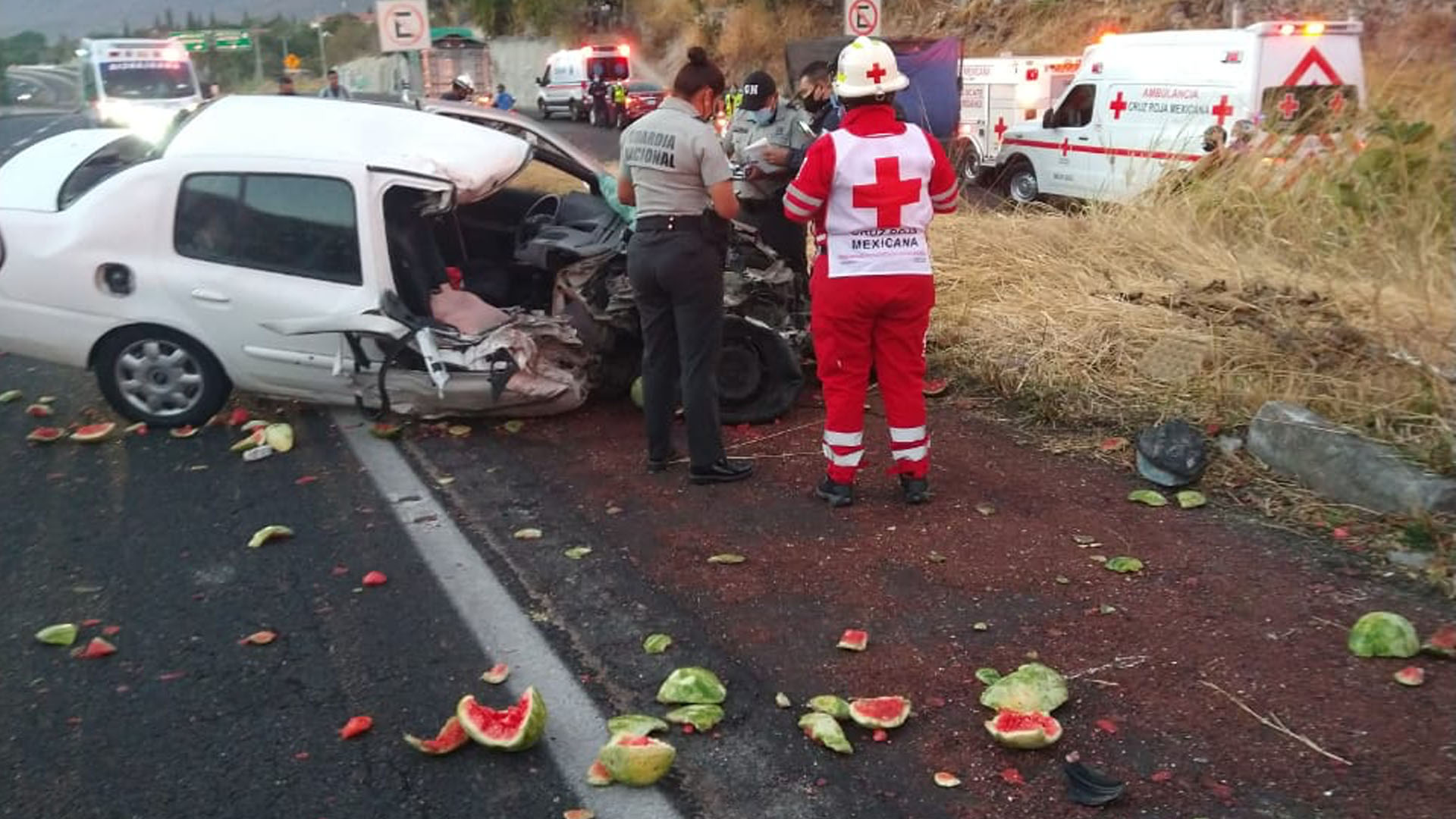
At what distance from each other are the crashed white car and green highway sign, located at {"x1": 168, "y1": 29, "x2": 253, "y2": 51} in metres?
53.5

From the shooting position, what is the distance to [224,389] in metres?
6.73

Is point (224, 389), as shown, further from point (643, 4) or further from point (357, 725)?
point (643, 4)

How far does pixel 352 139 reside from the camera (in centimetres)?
670

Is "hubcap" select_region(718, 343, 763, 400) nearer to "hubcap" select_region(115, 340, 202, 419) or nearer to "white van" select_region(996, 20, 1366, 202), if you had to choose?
"hubcap" select_region(115, 340, 202, 419)

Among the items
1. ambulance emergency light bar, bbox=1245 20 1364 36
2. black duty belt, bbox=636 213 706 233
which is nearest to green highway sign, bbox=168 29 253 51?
ambulance emergency light bar, bbox=1245 20 1364 36

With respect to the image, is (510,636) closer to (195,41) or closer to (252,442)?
(252,442)

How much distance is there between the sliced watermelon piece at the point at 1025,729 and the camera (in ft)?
11.4

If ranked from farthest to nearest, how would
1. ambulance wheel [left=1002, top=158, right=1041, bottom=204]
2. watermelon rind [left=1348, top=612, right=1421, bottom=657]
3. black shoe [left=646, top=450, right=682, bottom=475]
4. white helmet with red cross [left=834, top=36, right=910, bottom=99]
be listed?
ambulance wheel [left=1002, top=158, right=1041, bottom=204], black shoe [left=646, top=450, right=682, bottom=475], white helmet with red cross [left=834, top=36, right=910, bottom=99], watermelon rind [left=1348, top=612, right=1421, bottom=657]

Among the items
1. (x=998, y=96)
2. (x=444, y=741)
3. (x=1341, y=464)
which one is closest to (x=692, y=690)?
(x=444, y=741)

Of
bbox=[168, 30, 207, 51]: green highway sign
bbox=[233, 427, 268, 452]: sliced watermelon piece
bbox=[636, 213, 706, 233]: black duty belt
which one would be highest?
bbox=[168, 30, 207, 51]: green highway sign

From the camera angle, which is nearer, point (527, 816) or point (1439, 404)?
point (527, 816)

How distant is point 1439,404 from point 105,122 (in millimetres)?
26588

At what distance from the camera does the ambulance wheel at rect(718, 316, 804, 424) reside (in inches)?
264

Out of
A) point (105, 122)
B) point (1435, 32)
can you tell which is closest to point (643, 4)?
point (105, 122)
